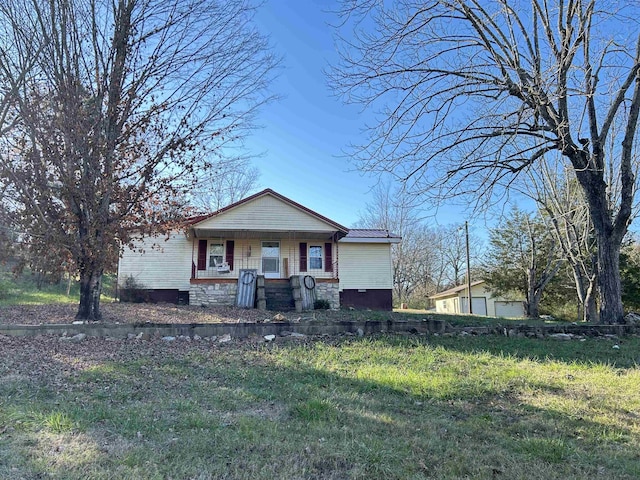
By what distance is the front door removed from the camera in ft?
54.6

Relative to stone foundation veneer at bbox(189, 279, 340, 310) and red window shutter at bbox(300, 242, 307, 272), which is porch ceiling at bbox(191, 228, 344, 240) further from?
stone foundation veneer at bbox(189, 279, 340, 310)

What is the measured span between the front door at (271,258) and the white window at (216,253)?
163 centimetres

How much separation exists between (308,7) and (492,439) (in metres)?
7.44

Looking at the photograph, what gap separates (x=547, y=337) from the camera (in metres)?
7.98

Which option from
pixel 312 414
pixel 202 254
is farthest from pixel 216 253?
pixel 312 414

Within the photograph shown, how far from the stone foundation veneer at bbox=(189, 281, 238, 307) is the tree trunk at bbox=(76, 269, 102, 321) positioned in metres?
6.43

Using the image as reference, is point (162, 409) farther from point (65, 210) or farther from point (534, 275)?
point (534, 275)

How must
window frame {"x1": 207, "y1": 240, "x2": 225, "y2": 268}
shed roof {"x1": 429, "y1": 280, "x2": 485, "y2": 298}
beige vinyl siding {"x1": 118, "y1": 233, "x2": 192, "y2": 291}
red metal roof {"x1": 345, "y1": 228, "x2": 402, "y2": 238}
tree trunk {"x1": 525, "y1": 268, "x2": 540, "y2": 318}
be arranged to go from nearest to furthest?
beige vinyl siding {"x1": 118, "y1": 233, "x2": 192, "y2": 291}
window frame {"x1": 207, "y1": 240, "x2": 225, "y2": 268}
red metal roof {"x1": 345, "y1": 228, "x2": 402, "y2": 238}
tree trunk {"x1": 525, "y1": 268, "x2": 540, "y2": 318}
shed roof {"x1": 429, "y1": 280, "x2": 485, "y2": 298}

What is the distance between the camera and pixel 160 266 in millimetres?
16031

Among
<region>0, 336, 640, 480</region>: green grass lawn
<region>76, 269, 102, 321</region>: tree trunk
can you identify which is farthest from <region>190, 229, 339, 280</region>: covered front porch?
<region>0, 336, 640, 480</region>: green grass lawn

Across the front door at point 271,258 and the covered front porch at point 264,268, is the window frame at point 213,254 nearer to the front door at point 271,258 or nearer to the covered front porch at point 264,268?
the covered front porch at point 264,268

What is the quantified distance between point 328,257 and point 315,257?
0.53 meters

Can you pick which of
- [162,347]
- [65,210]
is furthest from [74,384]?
[65,210]

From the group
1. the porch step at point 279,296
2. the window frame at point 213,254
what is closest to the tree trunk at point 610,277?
the porch step at point 279,296
